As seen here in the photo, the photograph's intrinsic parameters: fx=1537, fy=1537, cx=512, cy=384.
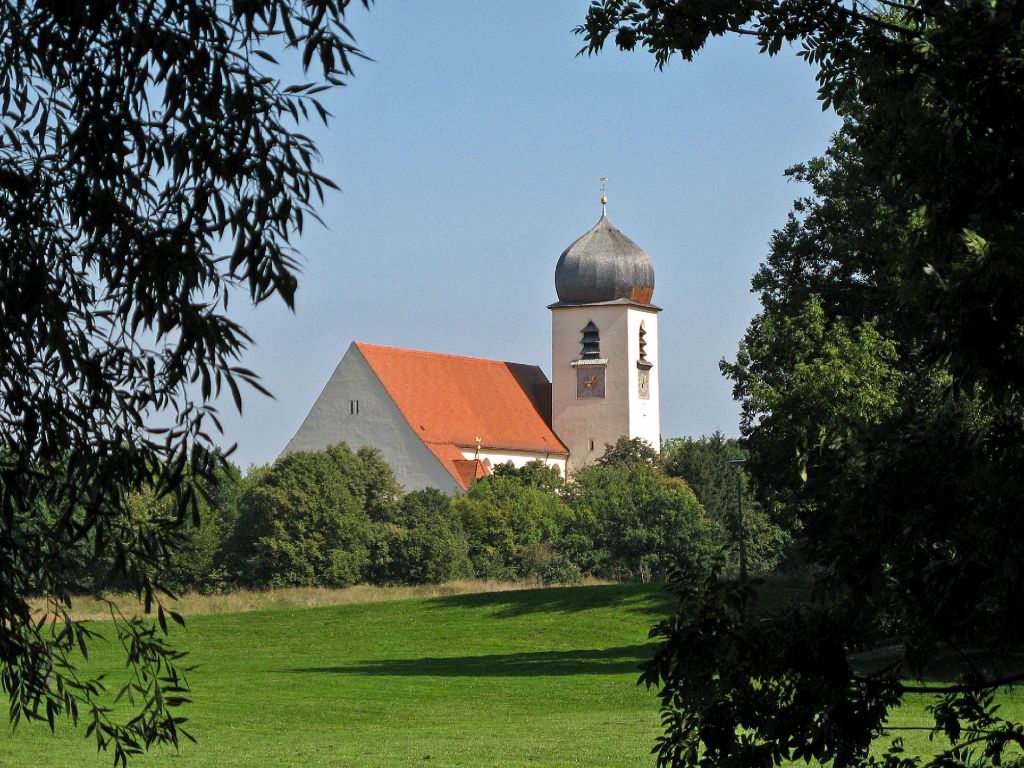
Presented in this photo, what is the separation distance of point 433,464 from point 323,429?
23.9ft

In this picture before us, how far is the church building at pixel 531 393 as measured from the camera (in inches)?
3228

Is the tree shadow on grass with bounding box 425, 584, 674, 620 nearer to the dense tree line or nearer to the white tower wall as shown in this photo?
the dense tree line

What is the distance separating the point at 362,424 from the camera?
82250mm

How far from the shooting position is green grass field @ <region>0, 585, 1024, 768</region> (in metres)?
15.9

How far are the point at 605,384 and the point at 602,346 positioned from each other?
2.53 m

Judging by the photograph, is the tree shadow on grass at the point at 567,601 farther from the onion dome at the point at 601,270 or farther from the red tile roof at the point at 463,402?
the onion dome at the point at 601,270

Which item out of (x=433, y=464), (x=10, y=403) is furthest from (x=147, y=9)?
(x=433, y=464)

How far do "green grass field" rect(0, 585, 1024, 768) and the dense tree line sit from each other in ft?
52.0

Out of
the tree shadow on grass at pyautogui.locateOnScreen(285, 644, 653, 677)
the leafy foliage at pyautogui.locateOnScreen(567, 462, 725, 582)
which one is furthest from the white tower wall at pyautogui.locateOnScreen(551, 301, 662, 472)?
the tree shadow on grass at pyautogui.locateOnScreen(285, 644, 653, 677)

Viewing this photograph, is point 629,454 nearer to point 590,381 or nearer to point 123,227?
point 590,381

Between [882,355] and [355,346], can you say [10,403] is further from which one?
[355,346]

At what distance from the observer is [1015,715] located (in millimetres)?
18078

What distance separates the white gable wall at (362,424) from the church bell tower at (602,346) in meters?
12.8

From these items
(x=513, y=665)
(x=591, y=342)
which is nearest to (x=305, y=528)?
(x=513, y=665)
